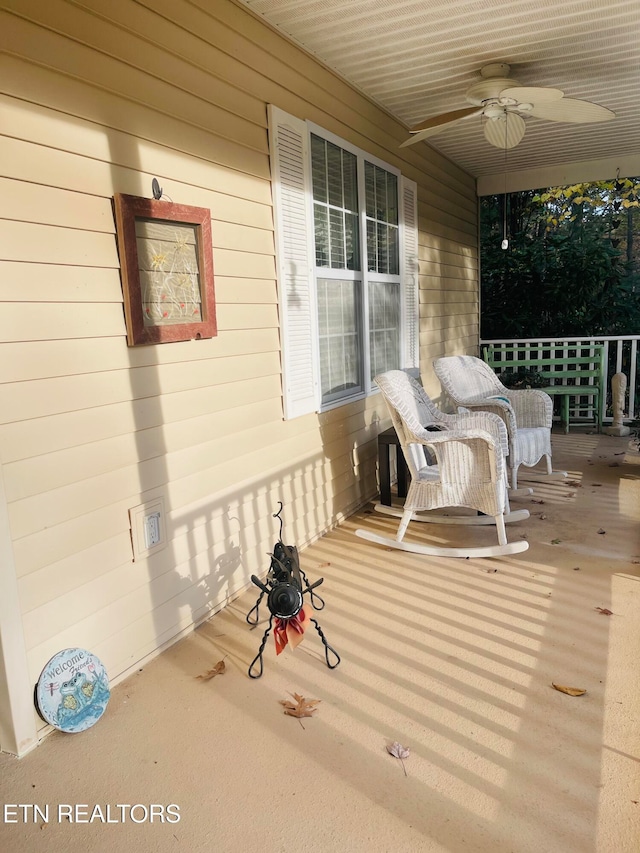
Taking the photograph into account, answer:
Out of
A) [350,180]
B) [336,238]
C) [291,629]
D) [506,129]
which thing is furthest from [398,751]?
→ [506,129]

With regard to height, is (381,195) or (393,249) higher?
(381,195)

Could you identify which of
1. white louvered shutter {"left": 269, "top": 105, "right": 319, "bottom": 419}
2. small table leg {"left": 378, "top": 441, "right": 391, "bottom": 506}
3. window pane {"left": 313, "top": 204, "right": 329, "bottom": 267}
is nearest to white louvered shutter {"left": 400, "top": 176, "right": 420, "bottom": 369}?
small table leg {"left": 378, "top": 441, "right": 391, "bottom": 506}

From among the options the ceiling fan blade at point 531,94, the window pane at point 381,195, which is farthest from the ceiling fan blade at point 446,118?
the window pane at point 381,195

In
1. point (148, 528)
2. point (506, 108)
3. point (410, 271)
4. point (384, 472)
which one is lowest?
point (384, 472)

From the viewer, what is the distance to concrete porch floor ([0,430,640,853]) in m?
A: 1.60

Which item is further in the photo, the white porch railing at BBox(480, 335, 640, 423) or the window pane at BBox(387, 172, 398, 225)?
the white porch railing at BBox(480, 335, 640, 423)

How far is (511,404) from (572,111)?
6.41 ft

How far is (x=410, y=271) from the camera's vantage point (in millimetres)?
4906

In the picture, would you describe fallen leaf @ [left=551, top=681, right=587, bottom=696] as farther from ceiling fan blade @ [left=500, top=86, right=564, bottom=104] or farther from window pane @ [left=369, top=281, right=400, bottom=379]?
ceiling fan blade @ [left=500, top=86, right=564, bottom=104]

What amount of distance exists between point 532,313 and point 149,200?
6784 millimetres

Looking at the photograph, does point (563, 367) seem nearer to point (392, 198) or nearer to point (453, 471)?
point (392, 198)

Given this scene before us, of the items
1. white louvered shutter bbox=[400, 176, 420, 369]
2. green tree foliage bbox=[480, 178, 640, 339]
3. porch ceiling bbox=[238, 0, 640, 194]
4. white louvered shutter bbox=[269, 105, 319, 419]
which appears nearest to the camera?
porch ceiling bbox=[238, 0, 640, 194]

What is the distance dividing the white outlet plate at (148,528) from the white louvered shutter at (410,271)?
282cm

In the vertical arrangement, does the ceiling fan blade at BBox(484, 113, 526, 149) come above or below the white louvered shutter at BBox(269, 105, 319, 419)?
above
